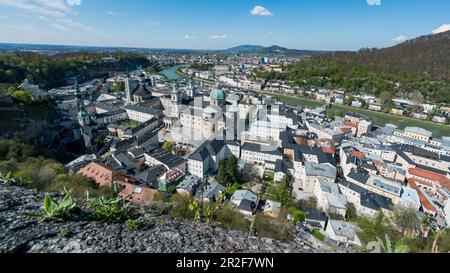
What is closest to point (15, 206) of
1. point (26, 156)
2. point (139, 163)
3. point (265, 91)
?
point (26, 156)

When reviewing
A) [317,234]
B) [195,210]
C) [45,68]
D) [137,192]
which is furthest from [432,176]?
[45,68]

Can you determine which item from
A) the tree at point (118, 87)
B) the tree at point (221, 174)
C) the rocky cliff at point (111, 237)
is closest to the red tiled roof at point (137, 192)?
the tree at point (221, 174)

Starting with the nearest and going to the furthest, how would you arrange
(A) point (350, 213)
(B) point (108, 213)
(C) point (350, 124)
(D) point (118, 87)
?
(B) point (108, 213) < (A) point (350, 213) < (C) point (350, 124) < (D) point (118, 87)

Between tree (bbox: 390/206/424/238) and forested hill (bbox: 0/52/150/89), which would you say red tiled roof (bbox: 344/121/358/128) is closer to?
tree (bbox: 390/206/424/238)

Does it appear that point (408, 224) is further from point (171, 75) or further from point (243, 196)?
point (171, 75)

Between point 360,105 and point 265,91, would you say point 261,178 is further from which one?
point 265,91

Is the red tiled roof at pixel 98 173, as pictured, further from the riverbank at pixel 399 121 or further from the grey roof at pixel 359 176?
the riverbank at pixel 399 121
